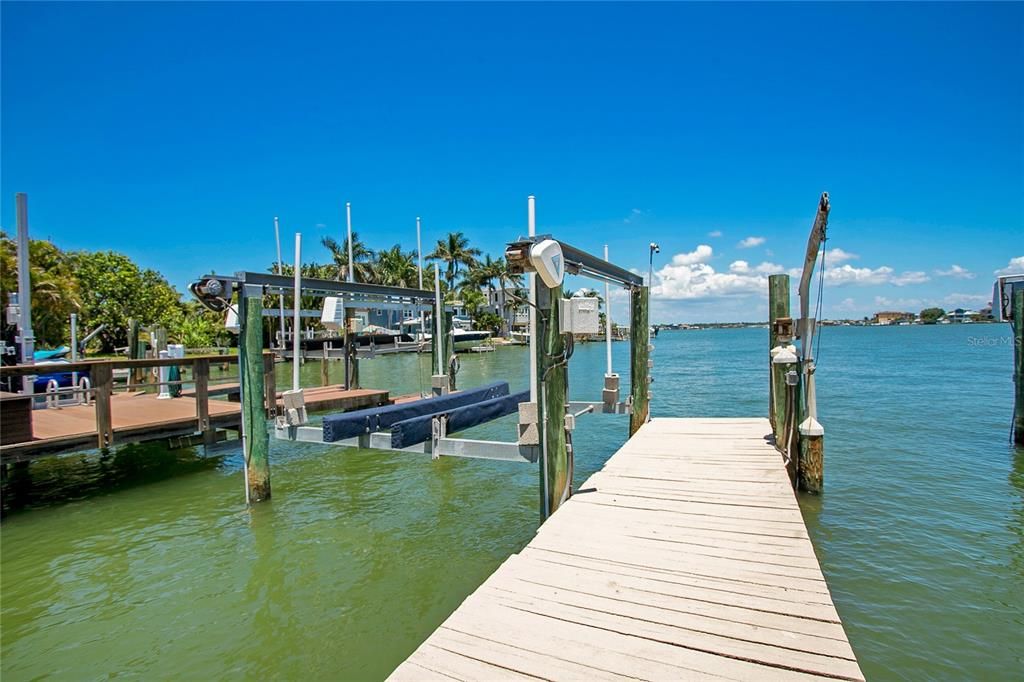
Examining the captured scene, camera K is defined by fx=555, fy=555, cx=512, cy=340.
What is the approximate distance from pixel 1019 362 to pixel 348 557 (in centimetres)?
1415

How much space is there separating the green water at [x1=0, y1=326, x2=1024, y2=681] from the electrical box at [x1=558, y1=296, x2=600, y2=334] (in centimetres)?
298

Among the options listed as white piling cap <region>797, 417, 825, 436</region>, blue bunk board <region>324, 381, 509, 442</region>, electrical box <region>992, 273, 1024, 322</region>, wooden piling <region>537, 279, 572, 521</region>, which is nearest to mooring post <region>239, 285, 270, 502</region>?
A: blue bunk board <region>324, 381, 509, 442</region>

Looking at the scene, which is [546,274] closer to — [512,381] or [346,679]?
[346,679]

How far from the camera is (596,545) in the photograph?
4711 millimetres

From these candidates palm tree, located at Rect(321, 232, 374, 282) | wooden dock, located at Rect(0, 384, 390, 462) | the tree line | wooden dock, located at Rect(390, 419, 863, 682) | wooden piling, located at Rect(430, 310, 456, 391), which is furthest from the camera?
palm tree, located at Rect(321, 232, 374, 282)

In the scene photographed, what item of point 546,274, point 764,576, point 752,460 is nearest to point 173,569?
point 546,274

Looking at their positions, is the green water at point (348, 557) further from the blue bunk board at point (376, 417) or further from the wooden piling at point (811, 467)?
the blue bunk board at point (376, 417)

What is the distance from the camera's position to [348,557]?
6.94 m

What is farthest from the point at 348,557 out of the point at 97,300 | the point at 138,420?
the point at 97,300

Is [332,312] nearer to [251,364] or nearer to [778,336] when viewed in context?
[251,364]

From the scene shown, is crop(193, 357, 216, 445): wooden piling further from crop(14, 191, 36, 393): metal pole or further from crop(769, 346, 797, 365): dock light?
crop(769, 346, 797, 365): dock light

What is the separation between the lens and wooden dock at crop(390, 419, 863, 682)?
302cm

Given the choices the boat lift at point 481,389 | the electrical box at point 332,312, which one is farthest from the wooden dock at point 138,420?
the electrical box at point 332,312

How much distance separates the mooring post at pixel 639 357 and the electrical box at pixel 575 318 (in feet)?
15.5
